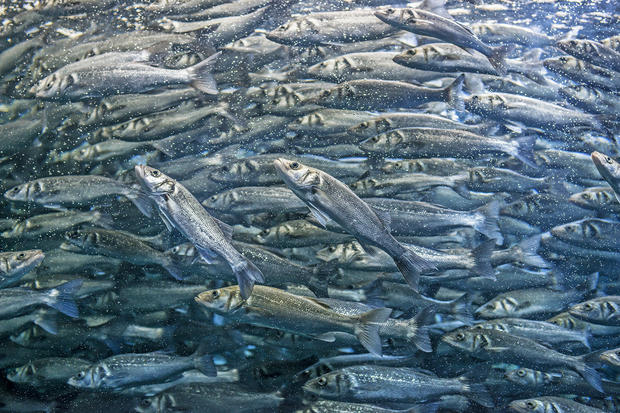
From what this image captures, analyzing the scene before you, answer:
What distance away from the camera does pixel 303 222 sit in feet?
15.5

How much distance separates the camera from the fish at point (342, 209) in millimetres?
2746

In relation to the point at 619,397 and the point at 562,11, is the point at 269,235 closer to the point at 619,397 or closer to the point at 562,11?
the point at 619,397

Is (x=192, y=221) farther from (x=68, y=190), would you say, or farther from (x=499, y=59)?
(x=499, y=59)

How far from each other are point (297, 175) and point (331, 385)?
7.90ft

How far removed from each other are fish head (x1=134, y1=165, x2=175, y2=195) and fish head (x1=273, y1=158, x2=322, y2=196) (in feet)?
2.25

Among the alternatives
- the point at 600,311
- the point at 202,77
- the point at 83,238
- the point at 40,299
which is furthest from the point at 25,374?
the point at 600,311

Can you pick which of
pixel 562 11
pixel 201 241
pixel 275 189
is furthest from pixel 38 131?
pixel 562 11

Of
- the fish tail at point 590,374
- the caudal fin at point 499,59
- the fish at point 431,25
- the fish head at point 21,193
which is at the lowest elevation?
the fish tail at point 590,374

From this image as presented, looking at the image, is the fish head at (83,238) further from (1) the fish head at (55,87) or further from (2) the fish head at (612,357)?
(2) the fish head at (612,357)

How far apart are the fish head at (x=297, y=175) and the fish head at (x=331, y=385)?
227 centimetres

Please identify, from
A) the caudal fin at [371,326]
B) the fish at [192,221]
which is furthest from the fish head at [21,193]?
the caudal fin at [371,326]

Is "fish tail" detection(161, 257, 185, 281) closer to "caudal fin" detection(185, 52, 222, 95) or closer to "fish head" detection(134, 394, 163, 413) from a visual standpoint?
"fish head" detection(134, 394, 163, 413)

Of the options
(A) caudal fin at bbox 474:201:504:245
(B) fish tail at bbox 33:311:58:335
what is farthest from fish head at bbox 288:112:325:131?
(B) fish tail at bbox 33:311:58:335

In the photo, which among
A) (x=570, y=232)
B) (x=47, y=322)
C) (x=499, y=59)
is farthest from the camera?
(x=570, y=232)
